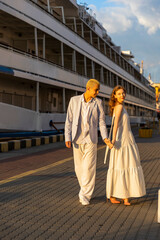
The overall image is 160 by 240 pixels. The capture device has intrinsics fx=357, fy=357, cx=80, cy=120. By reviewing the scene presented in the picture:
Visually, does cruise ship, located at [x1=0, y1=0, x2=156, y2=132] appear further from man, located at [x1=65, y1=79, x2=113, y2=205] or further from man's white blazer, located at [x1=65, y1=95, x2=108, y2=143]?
man, located at [x1=65, y1=79, x2=113, y2=205]

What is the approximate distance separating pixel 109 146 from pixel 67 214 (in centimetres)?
119

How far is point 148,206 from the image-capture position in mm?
5219

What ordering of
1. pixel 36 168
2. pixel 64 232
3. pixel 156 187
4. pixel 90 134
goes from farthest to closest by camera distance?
pixel 36 168, pixel 156 187, pixel 90 134, pixel 64 232

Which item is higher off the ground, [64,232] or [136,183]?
[136,183]

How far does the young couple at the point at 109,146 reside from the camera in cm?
526

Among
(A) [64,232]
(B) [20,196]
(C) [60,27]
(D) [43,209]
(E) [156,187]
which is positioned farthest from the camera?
(C) [60,27]

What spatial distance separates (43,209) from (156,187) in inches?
99.5

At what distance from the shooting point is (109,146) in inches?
209

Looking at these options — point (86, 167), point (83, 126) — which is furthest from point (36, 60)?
point (86, 167)

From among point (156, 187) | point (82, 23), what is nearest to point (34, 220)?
point (156, 187)

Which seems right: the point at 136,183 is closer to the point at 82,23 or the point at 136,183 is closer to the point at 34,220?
the point at 34,220

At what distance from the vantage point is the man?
5.35 m

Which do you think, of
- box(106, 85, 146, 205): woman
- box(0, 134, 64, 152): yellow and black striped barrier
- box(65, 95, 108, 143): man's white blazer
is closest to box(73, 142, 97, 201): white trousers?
box(65, 95, 108, 143): man's white blazer

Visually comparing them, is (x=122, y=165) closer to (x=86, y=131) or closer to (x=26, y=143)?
(x=86, y=131)
